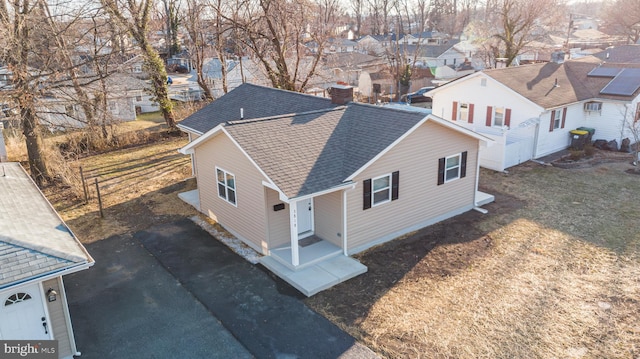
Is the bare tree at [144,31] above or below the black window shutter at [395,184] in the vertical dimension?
above

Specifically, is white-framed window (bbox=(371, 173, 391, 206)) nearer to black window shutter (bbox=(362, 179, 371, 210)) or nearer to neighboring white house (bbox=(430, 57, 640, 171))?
black window shutter (bbox=(362, 179, 371, 210))

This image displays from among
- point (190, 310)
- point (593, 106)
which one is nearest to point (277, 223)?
point (190, 310)

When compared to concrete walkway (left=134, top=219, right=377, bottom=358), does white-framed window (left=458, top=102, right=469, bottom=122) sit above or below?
above

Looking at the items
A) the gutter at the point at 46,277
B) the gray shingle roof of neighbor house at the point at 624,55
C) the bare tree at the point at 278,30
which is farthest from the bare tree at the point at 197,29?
the gray shingle roof of neighbor house at the point at 624,55

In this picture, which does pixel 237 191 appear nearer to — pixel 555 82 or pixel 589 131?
pixel 555 82

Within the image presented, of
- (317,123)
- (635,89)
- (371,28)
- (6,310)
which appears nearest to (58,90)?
(317,123)

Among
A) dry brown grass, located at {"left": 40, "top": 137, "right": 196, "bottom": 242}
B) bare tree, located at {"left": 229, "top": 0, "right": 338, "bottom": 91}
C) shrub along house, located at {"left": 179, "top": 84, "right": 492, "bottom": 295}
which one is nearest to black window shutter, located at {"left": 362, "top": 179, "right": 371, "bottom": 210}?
shrub along house, located at {"left": 179, "top": 84, "right": 492, "bottom": 295}

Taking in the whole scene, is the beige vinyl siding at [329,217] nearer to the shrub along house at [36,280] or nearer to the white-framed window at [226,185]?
the white-framed window at [226,185]
